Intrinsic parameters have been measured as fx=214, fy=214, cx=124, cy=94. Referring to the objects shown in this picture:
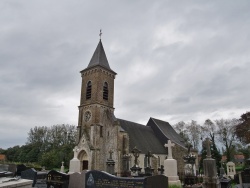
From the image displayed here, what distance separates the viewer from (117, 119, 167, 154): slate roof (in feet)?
93.4

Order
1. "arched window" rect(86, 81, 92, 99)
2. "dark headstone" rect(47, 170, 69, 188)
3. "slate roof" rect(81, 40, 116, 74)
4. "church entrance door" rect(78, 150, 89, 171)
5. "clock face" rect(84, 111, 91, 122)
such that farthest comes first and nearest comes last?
"slate roof" rect(81, 40, 116, 74)
"arched window" rect(86, 81, 92, 99)
"clock face" rect(84, 111, 91, 122)
"church entrance door" rect(78, 150, 89, 171)
"dark headstone" rect(47, 170, 69, 188)

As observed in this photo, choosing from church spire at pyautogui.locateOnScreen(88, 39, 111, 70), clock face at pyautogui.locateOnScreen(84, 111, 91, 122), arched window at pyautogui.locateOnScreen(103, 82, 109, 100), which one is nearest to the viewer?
clock face at pyautogui.locateOnScreen(84, 111, 91, 122)

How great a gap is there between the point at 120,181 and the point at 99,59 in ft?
77.2

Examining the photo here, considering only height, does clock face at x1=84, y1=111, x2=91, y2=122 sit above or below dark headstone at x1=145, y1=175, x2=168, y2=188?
above

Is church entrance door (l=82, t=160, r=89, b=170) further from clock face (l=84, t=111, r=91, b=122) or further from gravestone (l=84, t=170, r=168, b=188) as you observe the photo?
gravestone (l=84, t=170, r=168, b=188)

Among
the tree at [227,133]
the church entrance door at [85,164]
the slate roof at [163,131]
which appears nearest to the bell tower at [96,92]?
the church entrance door at [85,164]

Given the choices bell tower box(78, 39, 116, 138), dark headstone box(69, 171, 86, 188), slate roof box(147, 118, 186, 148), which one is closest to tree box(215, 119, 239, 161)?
slate roof box(147, 118, 186, 148)

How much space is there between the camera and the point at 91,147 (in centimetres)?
2427

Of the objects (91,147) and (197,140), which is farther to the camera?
(197,140)

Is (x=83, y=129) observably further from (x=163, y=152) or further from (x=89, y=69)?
(x=163, y=152)

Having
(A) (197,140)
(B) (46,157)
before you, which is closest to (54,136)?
(B) (46,157)

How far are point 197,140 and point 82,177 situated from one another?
133ft

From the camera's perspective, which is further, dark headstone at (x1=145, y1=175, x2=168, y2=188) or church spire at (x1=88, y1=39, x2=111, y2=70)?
church spire at (x1=88, y1=39, x2=111, y2=70)

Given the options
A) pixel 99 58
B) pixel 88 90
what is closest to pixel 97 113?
pixel 88 90
